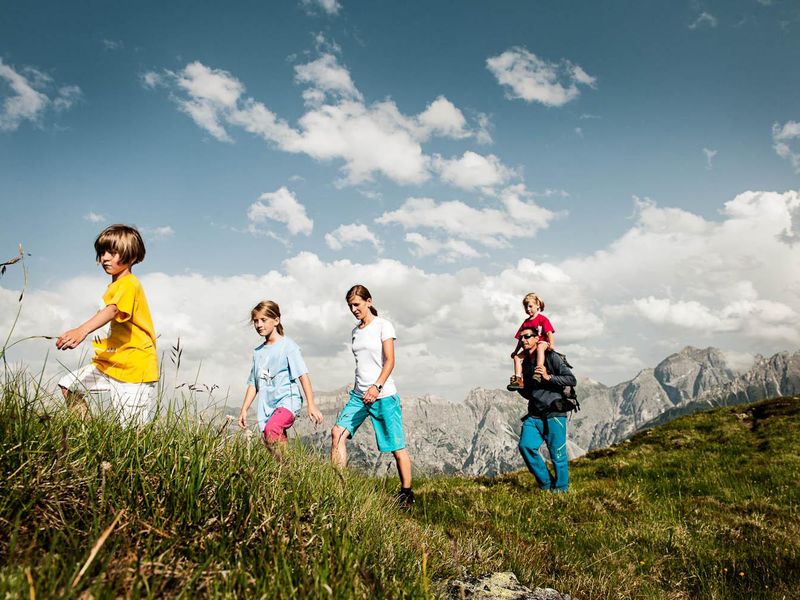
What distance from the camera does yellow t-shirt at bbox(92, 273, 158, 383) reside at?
17.9 feet

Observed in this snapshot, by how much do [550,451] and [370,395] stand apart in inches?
160

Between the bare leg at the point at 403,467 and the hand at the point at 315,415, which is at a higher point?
the hand at the point at 315,415

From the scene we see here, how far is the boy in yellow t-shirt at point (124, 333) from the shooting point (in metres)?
5.44

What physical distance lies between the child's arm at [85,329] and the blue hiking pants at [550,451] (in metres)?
7.38

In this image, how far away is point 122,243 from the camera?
5.67 m

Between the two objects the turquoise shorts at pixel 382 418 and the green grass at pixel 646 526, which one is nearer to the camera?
the green grass at pixel 646 526

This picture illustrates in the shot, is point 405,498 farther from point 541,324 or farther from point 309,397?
point 541,324

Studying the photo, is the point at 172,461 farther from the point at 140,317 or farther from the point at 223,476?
the point at 140,317

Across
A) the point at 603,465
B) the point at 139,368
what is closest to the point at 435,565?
the point at 139,368

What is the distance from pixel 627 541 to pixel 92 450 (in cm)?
606

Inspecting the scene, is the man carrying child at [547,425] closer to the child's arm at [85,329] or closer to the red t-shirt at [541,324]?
the red t-shirt at [541,324]

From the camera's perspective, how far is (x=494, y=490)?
9.73 meters

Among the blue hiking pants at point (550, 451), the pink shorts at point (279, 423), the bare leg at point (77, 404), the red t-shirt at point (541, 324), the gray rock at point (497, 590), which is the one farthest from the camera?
the red t-shirt at point (541, 324)

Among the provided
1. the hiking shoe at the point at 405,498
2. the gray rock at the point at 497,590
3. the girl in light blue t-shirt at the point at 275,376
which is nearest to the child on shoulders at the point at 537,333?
the hiking shoe at the point at 405,498
